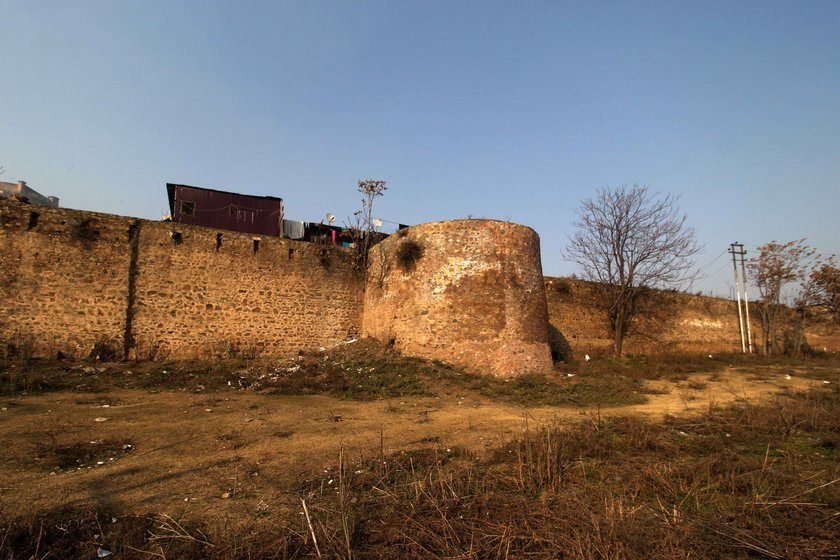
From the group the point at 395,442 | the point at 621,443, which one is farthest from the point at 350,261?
the point at 621,443

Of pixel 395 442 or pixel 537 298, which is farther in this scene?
pixel 537 298

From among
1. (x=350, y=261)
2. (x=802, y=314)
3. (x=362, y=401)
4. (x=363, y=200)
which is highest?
(x=363, y=200)

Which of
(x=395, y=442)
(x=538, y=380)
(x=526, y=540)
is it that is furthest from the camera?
(x=538, y=380)

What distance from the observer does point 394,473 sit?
434 centimetres

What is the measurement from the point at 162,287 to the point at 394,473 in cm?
977

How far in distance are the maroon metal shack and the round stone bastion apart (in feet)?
28.5

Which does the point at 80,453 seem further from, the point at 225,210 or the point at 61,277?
the point at 225,210

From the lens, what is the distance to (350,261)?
565 inches

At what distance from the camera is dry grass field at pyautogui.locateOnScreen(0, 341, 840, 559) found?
9.38 ft

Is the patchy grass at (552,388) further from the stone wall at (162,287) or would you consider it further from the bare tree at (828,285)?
the bare tree at (828,285)

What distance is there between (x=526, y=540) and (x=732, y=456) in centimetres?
317

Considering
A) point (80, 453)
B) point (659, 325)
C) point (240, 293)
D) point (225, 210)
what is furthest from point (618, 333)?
point (80, 453)

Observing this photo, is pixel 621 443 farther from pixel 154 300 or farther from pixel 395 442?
pixel 154 300

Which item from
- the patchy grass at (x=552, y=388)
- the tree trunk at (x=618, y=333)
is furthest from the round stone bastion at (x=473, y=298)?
the tree trunk at (x=618, y=333)
